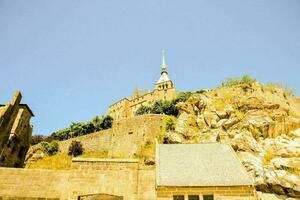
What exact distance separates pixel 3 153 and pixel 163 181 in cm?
2312

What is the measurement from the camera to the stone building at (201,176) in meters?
15.0

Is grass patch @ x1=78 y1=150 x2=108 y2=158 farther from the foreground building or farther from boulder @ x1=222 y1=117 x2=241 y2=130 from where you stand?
the foreground building

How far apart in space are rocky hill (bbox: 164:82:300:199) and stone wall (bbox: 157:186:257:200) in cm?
796

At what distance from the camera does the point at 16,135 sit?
32.7 meters

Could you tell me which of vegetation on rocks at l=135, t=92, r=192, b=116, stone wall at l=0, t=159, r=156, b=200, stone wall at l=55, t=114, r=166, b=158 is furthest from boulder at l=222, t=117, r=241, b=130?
vegetation on rocks at l=135, t=92, r=192, b=116

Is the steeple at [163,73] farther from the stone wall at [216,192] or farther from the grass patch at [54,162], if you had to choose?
the stone wall at [216,192]

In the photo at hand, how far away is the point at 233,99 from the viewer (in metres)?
41.0

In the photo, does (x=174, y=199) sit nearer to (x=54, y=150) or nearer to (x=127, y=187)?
(x=127, y=187)

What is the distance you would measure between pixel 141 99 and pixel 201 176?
75.5 meters

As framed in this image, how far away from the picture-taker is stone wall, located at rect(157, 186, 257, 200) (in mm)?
14867

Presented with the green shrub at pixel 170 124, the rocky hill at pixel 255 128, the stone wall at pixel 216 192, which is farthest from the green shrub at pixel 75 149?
the stone wall at pixel 216 192

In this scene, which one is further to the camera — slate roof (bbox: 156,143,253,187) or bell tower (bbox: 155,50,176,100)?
bell tower (bbox: 155,50,176,100)

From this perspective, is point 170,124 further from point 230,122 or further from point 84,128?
point 84,128

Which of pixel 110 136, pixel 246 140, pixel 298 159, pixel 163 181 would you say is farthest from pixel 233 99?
pixel 163 181
